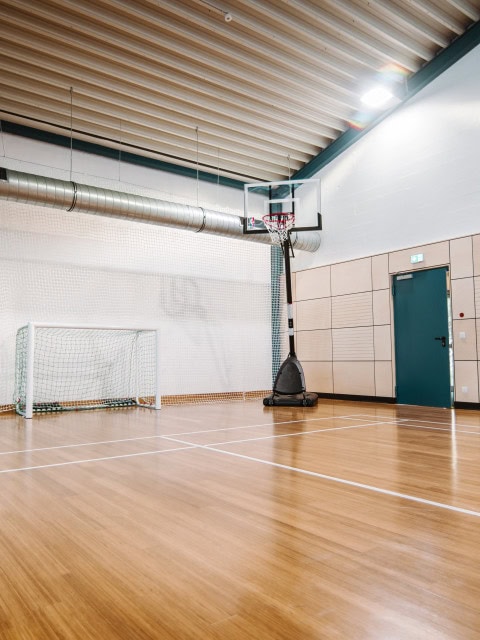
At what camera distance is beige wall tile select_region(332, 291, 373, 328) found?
27.7ft

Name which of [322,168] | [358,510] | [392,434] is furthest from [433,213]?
[358,510]

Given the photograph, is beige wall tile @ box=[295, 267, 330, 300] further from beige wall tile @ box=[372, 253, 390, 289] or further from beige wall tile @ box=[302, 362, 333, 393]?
beige wall tile @ box=[302, 362, 333, 393]

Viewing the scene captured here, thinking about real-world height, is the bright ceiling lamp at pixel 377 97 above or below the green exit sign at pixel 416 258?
above

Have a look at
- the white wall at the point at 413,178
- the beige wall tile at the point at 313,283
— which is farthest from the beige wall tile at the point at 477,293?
the beige wall tile at the point at 313,283

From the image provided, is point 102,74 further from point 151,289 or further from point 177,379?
point 177,379

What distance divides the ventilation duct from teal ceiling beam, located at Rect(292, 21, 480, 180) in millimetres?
1986

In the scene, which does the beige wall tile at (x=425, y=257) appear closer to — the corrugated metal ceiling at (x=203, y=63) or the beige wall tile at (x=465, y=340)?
the beige wall tile at (x=465, y=340)

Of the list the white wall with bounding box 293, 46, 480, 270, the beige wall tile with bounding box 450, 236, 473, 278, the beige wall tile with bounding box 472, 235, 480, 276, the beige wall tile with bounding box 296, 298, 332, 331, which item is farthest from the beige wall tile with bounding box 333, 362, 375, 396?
the beige wall tile with bounding box 472, 235, 480, 276

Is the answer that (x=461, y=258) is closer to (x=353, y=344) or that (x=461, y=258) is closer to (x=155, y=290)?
(x=353, y=344)

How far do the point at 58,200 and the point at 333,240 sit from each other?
5006mm

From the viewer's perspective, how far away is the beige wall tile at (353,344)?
8.40 m

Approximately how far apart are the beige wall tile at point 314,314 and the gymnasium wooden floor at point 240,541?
5273 mm

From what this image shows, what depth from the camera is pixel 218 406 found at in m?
7.84

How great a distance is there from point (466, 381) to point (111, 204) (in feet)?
18.9
